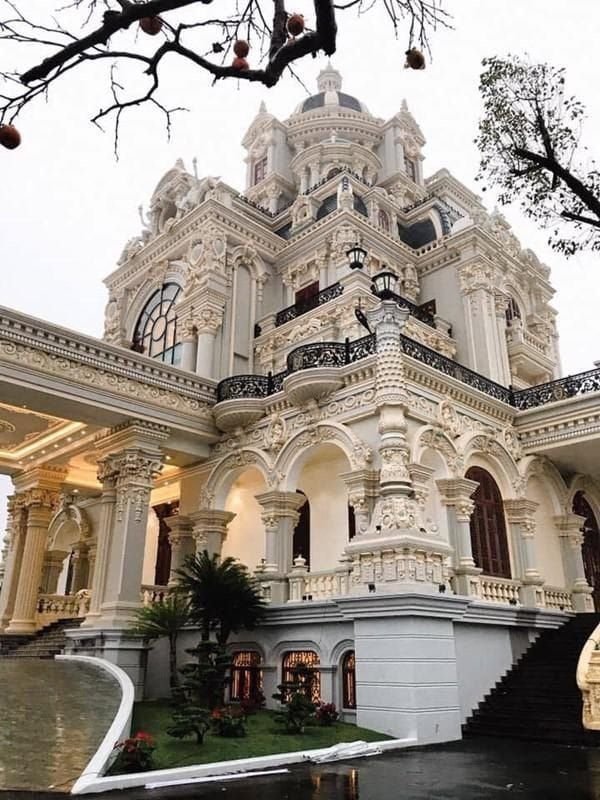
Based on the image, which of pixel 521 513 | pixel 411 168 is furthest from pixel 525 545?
pixel 411 168

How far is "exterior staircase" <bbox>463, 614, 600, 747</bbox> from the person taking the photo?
9518mm

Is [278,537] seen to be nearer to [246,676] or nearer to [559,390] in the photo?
[246,676]

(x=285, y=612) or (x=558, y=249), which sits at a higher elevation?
(x=558, y=249)

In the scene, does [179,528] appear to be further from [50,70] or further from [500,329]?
[50,70]

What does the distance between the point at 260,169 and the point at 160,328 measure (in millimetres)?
12769

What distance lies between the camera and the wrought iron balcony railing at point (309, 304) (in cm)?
1708

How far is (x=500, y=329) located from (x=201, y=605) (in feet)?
43.8

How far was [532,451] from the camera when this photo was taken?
15016 mm

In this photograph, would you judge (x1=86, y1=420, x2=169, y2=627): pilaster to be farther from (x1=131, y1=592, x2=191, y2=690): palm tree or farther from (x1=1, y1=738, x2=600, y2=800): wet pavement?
(x1=1, y1=738, x2=600, y2=800): wet pavement

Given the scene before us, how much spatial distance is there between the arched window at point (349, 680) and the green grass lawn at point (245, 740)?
658mm

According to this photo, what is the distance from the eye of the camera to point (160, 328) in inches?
830

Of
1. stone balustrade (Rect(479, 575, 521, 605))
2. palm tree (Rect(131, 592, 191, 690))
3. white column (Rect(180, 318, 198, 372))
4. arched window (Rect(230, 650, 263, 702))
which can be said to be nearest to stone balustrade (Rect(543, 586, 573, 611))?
stone balustrade (Rect(479, 575, 521, 605))

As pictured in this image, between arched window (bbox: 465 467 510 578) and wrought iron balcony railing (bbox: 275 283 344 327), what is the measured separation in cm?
641

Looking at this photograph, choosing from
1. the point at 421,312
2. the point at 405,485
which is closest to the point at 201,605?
the point at 405,485
